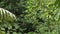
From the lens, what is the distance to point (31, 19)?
659cm

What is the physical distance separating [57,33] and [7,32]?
1781 millimetres

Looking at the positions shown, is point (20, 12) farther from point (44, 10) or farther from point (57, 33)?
point (57, 33)

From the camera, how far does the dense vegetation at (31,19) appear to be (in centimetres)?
559

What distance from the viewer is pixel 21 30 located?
6754 mm

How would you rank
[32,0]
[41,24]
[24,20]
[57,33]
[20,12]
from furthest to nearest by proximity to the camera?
[20,12]
[24,20]
[41,24]
[32,0]
[57,33]

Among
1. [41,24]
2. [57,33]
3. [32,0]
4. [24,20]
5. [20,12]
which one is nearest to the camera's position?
[57,33]

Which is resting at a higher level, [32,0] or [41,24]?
[32,0]

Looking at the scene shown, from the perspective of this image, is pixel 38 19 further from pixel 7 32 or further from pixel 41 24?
pixel 7 32

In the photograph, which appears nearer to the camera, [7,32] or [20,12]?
[7,32]

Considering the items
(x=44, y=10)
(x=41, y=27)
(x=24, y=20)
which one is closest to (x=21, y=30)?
(x=24, y=20)

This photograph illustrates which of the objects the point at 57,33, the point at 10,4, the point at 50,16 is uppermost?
the point at 10,4

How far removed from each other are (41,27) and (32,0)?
84 centimetres

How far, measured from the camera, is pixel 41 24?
649 centimetres

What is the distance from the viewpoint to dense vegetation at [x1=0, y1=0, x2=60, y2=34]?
18.4ft
